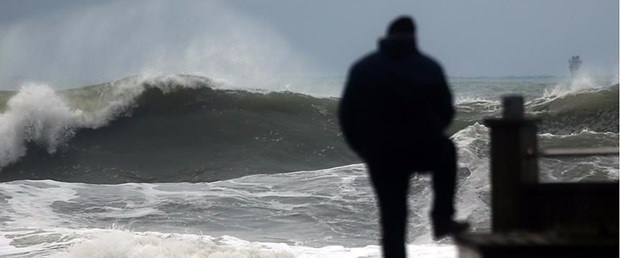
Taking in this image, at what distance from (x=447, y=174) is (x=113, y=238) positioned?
981 centimetres

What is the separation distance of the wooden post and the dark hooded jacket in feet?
1.73

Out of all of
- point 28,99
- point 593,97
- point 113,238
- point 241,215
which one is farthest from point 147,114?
point 113,238

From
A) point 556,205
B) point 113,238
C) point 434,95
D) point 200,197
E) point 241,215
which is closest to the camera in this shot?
point 434,95

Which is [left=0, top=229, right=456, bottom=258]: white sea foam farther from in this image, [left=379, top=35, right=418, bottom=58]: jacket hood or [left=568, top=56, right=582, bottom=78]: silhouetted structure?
[left=568, top=56, right=582, bottom=78]: silhouetted structure

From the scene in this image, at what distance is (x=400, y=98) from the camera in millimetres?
5840

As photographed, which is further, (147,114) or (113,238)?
(147,114)

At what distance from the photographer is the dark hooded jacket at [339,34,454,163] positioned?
19.1 feet

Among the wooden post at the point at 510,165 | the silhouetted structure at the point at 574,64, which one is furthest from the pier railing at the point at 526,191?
the silhouetted structure at the point at 574,64

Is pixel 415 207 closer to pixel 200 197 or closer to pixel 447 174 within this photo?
pixel 200 197

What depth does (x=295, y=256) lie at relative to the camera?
14148 mm

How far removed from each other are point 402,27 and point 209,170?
1956cm

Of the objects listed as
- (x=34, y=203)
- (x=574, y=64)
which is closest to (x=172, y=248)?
(x=34, y=203)

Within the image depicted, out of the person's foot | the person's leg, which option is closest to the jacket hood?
the person's leg

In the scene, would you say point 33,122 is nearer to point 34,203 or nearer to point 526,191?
point 34,203
